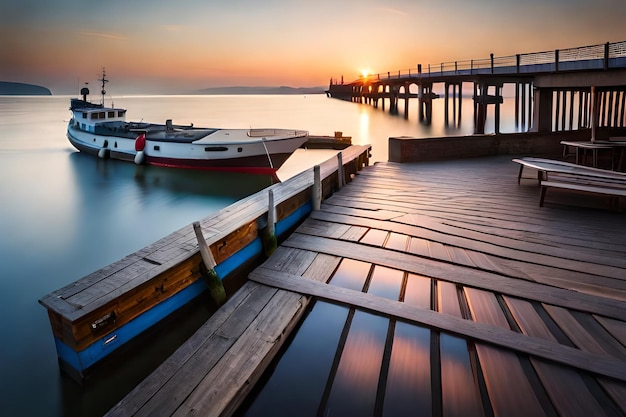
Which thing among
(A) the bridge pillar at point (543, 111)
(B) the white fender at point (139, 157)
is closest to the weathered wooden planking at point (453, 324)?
(A) the bridge pillar at point (543, 111)

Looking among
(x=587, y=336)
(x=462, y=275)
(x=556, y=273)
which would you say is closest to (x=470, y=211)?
(x=556, y=273)

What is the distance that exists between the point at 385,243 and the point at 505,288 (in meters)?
1.31

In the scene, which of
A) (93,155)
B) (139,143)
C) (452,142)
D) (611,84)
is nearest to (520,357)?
(452,142)

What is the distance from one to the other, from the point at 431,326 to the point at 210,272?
200 cm

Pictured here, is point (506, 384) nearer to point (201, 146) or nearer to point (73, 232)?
point (73, 232)

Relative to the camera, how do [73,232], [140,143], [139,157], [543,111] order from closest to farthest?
[73,232], [543,111], [140,143], [139,157]

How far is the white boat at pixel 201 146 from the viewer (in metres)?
17.0

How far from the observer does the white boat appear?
55.8 feet

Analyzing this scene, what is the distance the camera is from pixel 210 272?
11.9ft

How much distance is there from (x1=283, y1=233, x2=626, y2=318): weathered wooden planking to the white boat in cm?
1301

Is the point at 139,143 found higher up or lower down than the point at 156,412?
higher up

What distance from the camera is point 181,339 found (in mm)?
3760

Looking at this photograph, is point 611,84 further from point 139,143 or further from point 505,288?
point 139,143

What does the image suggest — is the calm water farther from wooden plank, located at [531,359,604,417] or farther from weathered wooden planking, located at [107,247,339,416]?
wooden plank, located at [531,359,604,417]
